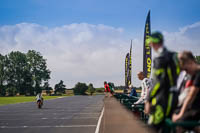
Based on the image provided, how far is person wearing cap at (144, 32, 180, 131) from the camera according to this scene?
2.88 m

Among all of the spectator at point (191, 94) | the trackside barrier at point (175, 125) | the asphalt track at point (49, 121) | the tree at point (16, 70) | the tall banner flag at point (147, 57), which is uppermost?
the tree at point (16, 70)

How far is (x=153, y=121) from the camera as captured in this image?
290 centimetres

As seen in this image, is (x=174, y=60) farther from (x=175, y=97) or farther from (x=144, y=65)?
(x=144, y=65)

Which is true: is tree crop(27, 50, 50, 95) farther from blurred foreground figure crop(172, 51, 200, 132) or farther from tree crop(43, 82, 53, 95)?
blurred foreground figure crop(172, 51, 200, 132)

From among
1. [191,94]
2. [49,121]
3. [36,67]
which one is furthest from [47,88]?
[191,94]

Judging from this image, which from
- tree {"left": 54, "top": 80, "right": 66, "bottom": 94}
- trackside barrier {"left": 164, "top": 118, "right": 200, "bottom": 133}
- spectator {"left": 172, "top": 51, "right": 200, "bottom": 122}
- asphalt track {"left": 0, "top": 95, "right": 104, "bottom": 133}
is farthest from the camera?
tree {"left": 54, "top": 80, "right": 66, "bottom": 94}

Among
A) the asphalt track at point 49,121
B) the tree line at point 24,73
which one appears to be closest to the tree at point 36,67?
the tree line at point 24,73

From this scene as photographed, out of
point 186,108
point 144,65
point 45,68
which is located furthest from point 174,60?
point 45,68

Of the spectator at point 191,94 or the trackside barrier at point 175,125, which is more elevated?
the spectator at point 191,94

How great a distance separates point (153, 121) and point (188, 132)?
394mm

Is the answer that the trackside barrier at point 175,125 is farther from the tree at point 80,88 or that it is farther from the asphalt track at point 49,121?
the tree at point 80,88

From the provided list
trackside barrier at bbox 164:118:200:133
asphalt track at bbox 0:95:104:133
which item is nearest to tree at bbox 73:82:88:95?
asphalt track at bbox 0:95:104:133

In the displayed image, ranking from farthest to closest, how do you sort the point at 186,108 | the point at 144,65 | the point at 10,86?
the point at 10,86
the point at 144,65
the point at 186,108

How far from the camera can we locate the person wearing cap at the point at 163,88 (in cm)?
288
